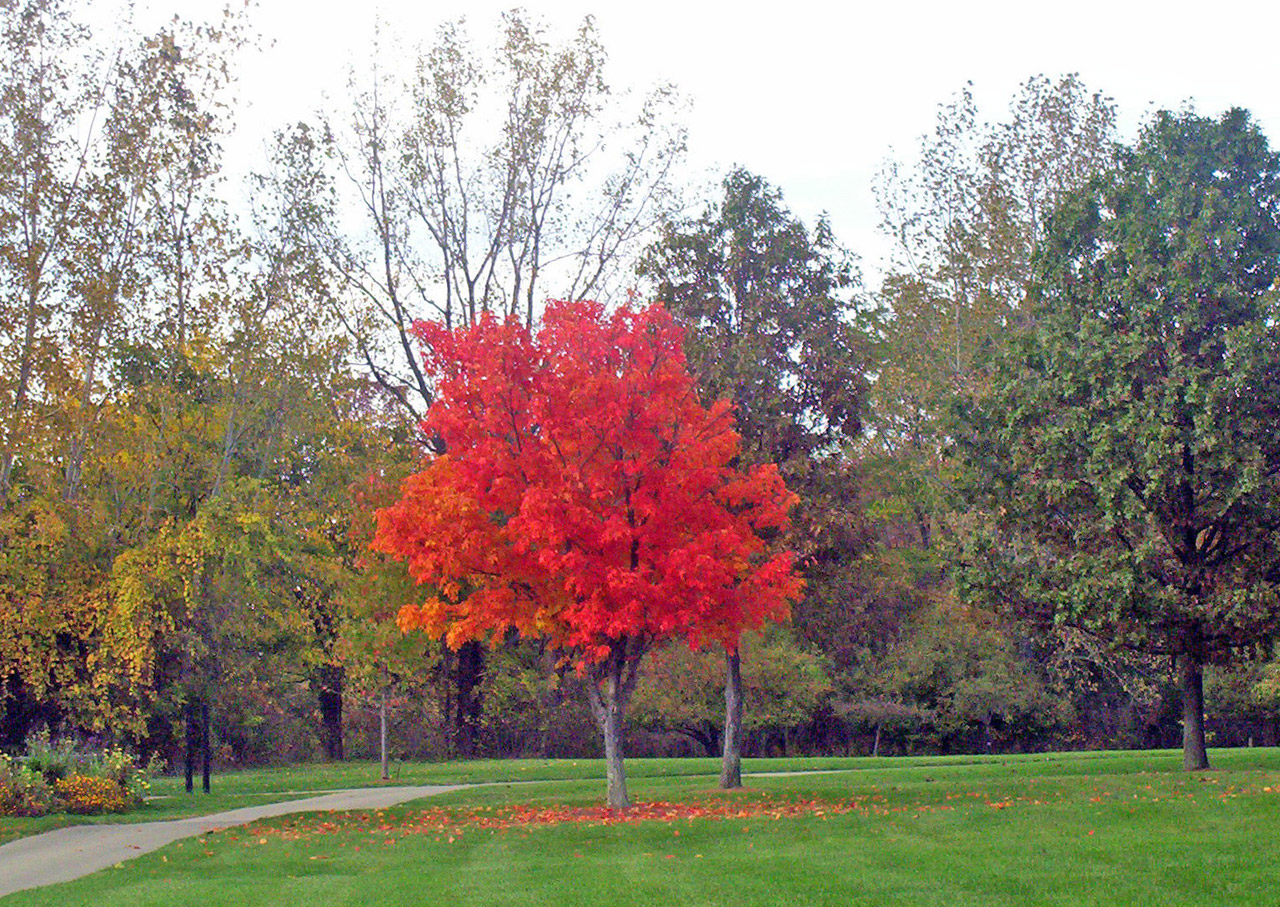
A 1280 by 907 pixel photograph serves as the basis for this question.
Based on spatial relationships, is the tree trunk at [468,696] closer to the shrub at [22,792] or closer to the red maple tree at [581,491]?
the shrub at [22,792]

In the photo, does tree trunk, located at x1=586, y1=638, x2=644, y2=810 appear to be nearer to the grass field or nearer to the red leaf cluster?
the grass field

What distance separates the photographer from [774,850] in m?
12.8

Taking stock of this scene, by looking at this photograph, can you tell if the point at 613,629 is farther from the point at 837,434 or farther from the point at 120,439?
the point at 120,439

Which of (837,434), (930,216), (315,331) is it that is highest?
(930,216)

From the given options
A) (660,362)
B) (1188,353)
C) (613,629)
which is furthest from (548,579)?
(1188,353)

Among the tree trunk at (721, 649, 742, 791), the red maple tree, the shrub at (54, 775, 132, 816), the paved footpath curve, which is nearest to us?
the paved footpath curve

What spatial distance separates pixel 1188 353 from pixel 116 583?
18261mm

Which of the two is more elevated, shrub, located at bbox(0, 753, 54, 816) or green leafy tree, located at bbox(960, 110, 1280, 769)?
green leafy tree, located at bbox(960, 110, 1280, 769)

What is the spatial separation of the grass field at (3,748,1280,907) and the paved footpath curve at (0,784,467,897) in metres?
0.53

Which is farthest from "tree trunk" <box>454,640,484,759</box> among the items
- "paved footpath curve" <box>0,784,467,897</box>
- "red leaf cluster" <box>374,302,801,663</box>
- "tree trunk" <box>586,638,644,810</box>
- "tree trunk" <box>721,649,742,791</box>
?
"red leaf cluster" <box>374,302,801,663</box>

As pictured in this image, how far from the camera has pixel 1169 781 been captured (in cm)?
1839

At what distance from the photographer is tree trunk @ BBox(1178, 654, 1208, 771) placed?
21453 millimetres

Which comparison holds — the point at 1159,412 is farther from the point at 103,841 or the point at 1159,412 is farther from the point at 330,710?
the point at 330,710

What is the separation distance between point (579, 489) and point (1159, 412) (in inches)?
368
